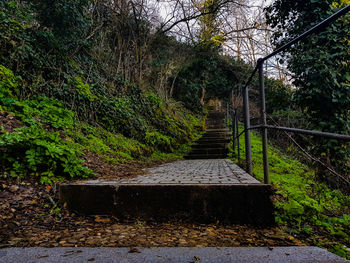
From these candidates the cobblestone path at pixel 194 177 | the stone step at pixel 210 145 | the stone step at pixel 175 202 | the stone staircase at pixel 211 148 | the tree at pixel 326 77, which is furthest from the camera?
the stone step at pixel 210 145

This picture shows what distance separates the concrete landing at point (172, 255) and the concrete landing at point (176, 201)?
0.43m

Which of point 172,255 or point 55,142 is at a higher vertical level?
point 55,142

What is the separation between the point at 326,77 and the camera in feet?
13.3

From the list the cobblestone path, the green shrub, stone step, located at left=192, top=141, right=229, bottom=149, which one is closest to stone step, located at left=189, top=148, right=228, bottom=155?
stone step, located at left=192, top=141, right=229, bottom=149

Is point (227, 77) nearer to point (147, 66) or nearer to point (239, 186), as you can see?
point (147, 66)

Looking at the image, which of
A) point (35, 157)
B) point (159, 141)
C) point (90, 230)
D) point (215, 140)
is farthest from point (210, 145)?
point (90, 230)

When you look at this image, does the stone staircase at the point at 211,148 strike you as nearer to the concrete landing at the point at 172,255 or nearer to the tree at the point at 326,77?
the tree at the point at 326,77

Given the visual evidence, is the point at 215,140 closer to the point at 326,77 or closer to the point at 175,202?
the point at 326,77

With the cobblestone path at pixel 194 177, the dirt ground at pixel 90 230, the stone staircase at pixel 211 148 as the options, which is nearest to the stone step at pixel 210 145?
the stone staircase at pixel 211 148

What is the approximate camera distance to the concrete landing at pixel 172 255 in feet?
3.58

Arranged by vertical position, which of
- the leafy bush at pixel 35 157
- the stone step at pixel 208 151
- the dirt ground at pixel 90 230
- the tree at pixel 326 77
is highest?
the tree at pixel 326 77

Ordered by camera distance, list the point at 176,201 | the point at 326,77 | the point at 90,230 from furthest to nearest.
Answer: the point at 326,77
the point at 176,201
the point at 90,230

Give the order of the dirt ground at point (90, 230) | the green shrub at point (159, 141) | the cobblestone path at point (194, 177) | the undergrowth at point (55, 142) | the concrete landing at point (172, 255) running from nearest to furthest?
the concrete landing at point (172, 255) → the dirt ground at point (90, 230) → the cobblestone path at point (194, 177) → the undergrowth at point (55, 142) → the green shrub at point (159, 141)

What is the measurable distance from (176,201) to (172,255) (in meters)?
0.61
